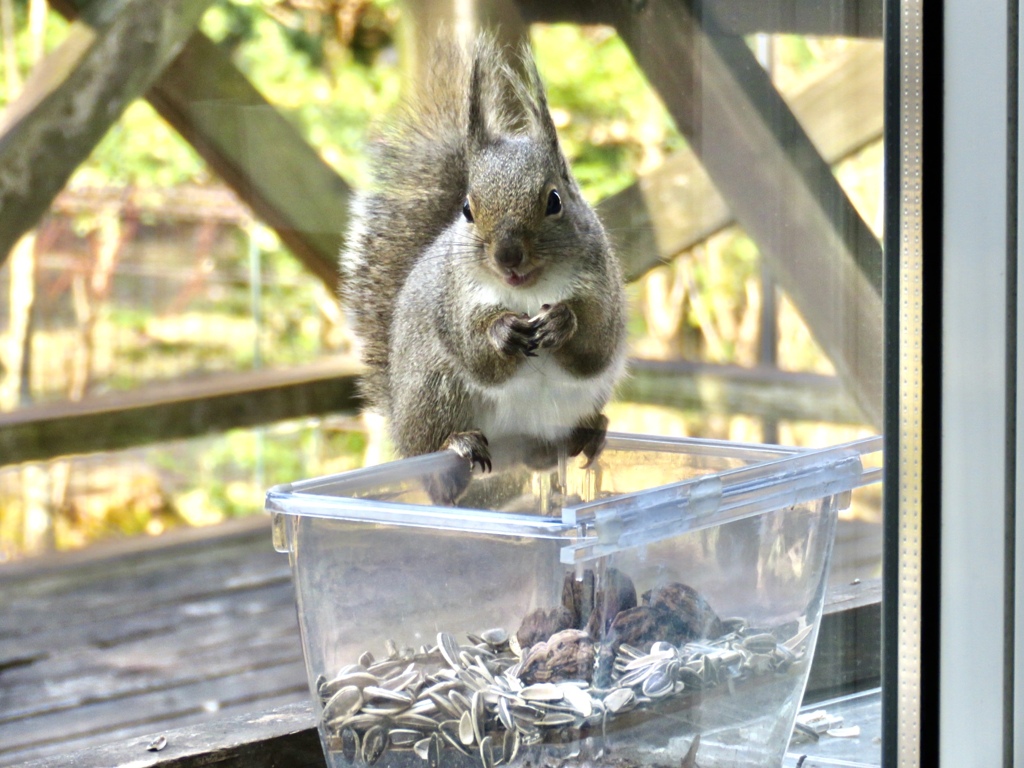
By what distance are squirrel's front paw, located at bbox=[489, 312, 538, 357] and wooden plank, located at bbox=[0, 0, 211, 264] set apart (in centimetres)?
80

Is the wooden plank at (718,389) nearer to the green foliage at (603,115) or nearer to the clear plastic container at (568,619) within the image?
the green foliage at (603,115)

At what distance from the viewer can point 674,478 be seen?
3.05ft

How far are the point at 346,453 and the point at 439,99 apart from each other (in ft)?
6.37

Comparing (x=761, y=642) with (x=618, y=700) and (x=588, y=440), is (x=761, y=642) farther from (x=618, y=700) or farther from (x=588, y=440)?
(x=588, y=440)

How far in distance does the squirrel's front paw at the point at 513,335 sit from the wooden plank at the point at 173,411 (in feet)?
2.48

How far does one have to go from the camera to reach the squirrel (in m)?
1.02

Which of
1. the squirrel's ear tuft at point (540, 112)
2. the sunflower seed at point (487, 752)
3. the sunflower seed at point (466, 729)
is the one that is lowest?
the sunflower seed at point (487, 752)

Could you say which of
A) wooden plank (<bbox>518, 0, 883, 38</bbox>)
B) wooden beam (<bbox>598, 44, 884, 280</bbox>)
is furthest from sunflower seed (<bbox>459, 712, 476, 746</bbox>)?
wooden beam (<bbox>598, 44, 884, 280</bbox>)

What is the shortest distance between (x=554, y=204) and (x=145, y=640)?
142 centimetres

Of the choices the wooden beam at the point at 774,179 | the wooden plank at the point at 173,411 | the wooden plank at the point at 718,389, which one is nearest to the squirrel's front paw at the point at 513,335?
the wooden beam at the point at 774,179

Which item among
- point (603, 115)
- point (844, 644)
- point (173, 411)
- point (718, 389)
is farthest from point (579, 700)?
point (603, 115)

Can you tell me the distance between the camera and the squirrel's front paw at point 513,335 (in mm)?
1002

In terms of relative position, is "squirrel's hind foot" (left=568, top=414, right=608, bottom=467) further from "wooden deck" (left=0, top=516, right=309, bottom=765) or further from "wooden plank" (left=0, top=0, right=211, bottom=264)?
"wooden plank" (left=0, top=0, right=211, bottom=264)

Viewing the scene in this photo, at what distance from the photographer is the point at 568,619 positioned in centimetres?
69
